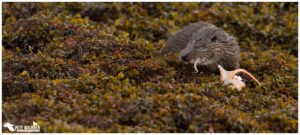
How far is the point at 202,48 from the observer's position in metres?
6.84

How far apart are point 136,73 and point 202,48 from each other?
3.89 feet

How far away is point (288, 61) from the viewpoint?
7488mm

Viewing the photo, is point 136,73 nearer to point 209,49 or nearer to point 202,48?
point 202,48

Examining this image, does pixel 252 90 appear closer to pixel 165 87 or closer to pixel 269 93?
pixel 269 93

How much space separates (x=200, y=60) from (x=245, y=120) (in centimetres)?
211

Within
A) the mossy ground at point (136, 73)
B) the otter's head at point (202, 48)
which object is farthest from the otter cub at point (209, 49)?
the mossy ground at point (136, 73)

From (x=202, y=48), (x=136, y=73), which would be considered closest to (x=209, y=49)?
(x=202, y=48)

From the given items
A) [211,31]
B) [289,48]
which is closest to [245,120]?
[211,31]

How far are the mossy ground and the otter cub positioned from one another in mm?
207

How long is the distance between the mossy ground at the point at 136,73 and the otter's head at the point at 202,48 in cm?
Answer: 20

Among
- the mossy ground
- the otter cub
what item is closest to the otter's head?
the otter cub

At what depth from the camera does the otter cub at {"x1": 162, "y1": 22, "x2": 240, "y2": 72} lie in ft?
22.3

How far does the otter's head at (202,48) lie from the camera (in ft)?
22.1

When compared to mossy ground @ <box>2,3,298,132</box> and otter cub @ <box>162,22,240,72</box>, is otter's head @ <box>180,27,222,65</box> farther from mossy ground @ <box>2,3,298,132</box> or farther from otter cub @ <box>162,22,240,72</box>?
mossy ground @ <box>2,3,298,132</box>
